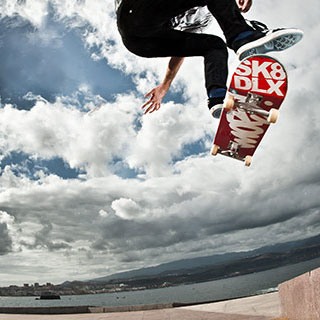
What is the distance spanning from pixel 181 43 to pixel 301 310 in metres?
4.16

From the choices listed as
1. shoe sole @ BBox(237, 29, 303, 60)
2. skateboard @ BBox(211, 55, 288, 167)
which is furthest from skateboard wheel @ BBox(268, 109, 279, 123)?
shoe sole @ BBox(237, 29, 303, 60)

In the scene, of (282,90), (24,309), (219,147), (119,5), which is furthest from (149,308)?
(119,5)

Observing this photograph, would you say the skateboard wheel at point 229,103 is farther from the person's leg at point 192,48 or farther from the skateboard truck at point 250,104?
the person's leg at point 192,48

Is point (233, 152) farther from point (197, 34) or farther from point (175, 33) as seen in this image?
point (175, 33)

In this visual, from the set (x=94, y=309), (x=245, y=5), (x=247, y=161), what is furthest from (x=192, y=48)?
(x=94, y=309)

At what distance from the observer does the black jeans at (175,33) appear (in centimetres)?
325

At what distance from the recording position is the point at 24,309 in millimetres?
10445

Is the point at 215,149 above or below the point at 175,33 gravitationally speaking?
below

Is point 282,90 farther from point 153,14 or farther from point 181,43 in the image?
point 153,14

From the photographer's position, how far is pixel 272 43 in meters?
3.36

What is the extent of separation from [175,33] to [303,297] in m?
4.07

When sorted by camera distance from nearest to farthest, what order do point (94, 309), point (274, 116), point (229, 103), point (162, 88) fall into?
point (274, 116) → point (229, 103) → point (162, 88) → point (94, 309)

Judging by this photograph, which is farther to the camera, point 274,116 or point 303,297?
point 303,297

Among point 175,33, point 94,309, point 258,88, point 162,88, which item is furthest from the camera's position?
point 94,309
